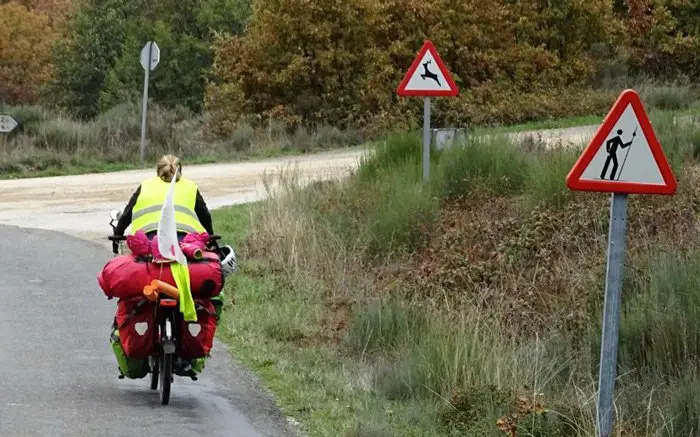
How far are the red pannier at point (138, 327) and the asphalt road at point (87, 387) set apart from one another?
38 centimetres

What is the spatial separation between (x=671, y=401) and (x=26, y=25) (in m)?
80.7

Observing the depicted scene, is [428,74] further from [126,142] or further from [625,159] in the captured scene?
[126,142]

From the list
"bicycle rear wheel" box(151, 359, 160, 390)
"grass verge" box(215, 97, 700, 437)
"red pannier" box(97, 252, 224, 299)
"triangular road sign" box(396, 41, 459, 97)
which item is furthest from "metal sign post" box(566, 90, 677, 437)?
"triangular road sign" box(396, 41, 459, 97)

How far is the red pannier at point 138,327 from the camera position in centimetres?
948

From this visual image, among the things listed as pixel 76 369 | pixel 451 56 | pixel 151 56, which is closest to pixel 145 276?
pixel 76 369

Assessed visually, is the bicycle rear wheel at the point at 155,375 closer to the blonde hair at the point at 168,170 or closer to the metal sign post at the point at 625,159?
the blonde hair at the point at 168,170

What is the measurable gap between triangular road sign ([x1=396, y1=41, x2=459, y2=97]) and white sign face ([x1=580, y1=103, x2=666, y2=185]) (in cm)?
858

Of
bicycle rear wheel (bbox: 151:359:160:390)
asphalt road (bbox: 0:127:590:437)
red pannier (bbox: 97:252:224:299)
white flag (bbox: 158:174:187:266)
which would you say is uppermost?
white flag (bbox: 158:174:187:266)

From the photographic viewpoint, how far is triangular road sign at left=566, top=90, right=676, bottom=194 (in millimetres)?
7652

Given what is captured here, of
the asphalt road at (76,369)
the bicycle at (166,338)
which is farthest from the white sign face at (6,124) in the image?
the bicycle at (166,338)

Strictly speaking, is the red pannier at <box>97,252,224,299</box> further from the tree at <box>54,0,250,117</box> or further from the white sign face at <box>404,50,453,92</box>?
the tree at <box>54,0,250,117</box>

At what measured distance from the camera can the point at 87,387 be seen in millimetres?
10031

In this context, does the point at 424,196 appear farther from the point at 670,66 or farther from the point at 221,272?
the point at 670,66

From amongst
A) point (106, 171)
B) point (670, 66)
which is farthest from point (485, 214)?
point (670, 66)
